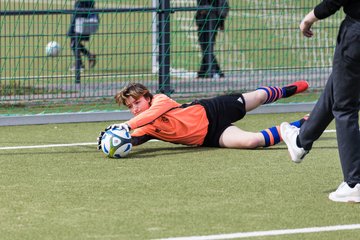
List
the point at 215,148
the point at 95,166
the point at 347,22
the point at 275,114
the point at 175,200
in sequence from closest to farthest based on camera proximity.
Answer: the point at 347,22 → the point at 175,200 → the point at 95,166 → the point at 215,148 → the point at 275,114

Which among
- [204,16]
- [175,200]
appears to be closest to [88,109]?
[204,16]

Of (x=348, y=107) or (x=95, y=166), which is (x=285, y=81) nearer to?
(x=95, y=166)

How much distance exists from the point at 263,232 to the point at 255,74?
261 inches

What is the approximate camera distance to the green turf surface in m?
6.04

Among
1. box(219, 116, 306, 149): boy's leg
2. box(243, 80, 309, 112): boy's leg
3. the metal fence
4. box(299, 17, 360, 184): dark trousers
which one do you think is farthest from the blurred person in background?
box(299, 17, 360, 184): dark trousers

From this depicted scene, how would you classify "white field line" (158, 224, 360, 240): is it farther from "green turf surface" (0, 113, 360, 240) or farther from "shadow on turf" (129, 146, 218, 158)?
"shadow on turf" (129, 146, 218, 158)

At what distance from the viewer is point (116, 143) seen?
833 cm

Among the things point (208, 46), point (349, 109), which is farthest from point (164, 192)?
point (208, 46)

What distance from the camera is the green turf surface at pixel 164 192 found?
6.04 m

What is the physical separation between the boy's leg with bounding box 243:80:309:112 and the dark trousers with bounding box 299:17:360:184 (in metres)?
2.49

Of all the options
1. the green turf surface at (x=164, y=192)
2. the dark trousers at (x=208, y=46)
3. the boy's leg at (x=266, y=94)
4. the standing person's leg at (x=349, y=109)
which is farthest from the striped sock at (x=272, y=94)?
the standing person's leg at (x=349, y=109)

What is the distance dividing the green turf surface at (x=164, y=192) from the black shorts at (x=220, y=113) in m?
0.12

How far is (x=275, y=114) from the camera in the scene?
11.1 metres

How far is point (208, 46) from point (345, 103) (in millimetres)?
5843
